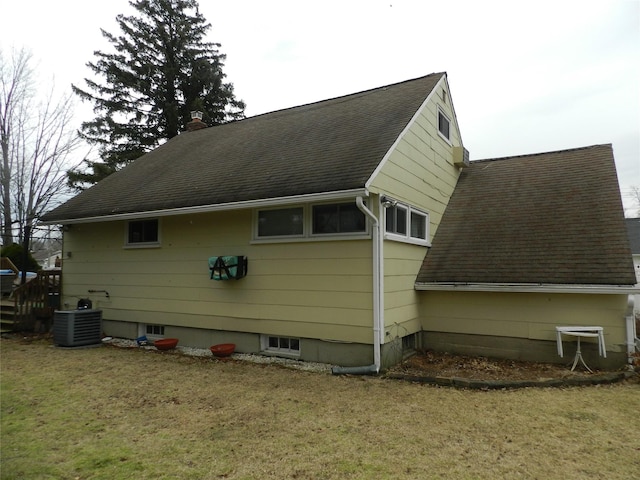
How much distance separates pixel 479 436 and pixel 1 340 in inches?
431

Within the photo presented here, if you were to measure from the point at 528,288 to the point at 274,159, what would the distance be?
556 centimetres

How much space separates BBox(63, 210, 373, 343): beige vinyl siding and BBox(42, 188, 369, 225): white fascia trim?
20.6 inches

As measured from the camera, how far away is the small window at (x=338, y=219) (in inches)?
260

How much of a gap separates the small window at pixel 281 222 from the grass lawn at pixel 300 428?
2.52 metres

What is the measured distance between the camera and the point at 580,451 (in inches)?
141

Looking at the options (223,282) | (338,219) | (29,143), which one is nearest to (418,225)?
(338,219)

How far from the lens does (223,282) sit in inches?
316

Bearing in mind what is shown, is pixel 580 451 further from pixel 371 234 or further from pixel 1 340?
pixel 1 340

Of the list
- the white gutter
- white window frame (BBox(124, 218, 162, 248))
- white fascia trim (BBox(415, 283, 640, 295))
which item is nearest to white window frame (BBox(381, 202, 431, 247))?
the white gutter

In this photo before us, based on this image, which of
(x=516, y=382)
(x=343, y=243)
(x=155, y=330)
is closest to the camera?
(x=516, y=382)

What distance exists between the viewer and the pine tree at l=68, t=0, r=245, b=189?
21.4 metres

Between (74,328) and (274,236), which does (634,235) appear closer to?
(274,236)

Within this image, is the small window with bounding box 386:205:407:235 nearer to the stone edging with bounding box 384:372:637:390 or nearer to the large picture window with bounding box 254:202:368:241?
the large picture window with bounding box 254:202:368:241

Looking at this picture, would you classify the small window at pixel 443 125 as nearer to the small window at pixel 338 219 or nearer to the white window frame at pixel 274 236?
the small window at pixel 338 219
